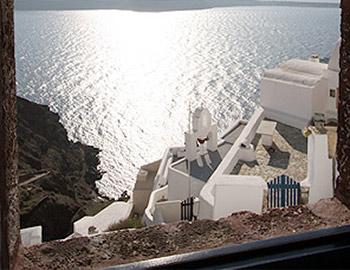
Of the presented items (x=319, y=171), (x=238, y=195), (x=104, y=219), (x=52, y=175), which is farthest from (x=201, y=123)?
(x=52, y=175)

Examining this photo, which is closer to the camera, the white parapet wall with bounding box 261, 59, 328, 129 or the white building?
the white building

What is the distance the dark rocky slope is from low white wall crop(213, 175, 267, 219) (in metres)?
4.44

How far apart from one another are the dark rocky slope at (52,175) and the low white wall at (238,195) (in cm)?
444

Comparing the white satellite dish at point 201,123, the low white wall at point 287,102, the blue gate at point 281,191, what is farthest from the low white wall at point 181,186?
the blue gate at point 281,191

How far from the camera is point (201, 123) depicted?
35.0 ft

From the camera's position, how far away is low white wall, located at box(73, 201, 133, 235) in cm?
872

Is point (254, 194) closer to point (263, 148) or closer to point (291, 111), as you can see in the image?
point (263, 148)

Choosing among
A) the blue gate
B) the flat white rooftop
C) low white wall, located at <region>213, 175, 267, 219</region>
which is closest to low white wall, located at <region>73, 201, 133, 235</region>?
low white wall, located at <region>213, 175, 267, 219</region>

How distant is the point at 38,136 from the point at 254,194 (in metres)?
16.2

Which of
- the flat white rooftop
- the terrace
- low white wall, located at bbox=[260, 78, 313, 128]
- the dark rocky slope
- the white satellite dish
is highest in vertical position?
the flat white rooftop

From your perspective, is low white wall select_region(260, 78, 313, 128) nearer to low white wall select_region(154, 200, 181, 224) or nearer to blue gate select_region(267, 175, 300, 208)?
low white wall select_region(154, 200, 181, 224)

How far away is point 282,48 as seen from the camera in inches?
1754

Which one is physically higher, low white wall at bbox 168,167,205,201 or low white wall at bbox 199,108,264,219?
low white wall at bbox 199,108,264,219

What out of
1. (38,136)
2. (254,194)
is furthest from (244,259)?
(38,136)
